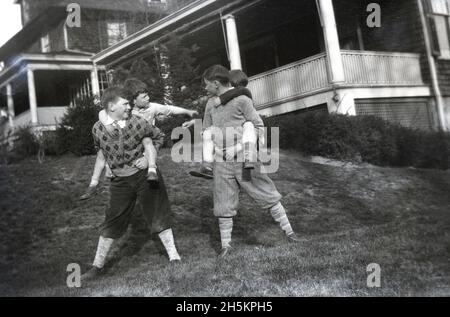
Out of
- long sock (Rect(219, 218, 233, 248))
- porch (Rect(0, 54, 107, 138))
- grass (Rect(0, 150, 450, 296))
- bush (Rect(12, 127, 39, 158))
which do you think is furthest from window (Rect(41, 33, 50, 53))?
long sock (Rect(219, 218, 233, 248))

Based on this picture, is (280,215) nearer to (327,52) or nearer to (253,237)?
(253,237)

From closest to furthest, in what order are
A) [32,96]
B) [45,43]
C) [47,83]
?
[32,96] → [47,83] → [45,43]

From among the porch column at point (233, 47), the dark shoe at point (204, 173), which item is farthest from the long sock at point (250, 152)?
the porch column at point (233, 47)

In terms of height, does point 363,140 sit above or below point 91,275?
above

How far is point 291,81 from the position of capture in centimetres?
1366

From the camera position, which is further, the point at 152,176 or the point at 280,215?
the point at 280,215

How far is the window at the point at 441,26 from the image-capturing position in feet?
46.4

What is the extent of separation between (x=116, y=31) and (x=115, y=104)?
75.9 feet

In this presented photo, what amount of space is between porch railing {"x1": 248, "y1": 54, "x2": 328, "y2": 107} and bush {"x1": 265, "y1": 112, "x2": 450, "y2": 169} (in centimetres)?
183

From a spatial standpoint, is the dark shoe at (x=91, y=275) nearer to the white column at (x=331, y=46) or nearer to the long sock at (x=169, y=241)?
the long sock at (x=169, y=241)

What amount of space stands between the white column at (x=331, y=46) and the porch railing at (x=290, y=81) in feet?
1.65

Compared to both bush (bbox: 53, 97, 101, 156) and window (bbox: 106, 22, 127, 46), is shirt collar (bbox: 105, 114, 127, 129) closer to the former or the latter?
bush (bbox: 53, 97, 101, 156)

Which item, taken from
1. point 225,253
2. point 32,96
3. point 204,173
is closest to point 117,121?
point 204,173

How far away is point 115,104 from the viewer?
186 inches
